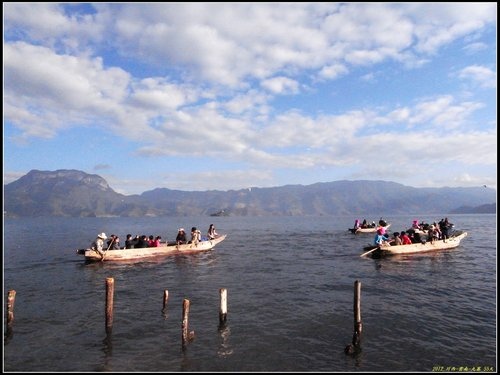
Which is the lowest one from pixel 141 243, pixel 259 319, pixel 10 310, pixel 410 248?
pixel 259 319

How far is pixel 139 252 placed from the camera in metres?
38.0

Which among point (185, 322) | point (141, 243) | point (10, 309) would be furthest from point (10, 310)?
point (141, 243)

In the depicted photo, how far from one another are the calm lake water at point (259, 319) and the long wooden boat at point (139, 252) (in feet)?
5.47

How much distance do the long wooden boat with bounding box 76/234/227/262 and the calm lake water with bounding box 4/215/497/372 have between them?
65.6 inches

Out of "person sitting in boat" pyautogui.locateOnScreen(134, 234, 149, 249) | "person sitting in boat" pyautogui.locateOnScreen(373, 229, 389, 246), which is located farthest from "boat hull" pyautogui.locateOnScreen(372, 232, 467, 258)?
"person sitting in boat" pyautogui.locateOnScreen(134, 234, 149, 249)

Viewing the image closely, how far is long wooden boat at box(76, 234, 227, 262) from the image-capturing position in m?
35.7

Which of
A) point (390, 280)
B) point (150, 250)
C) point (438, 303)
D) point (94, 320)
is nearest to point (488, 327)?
point (438, 303)

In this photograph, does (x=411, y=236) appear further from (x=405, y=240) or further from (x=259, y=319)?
(x=259, y=319)

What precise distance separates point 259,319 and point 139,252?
22150 millimetres

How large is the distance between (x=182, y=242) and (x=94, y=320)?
23.4 metres

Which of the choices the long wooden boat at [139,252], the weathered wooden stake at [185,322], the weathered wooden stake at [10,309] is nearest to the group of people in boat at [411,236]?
the long wooden boat at [139,252]

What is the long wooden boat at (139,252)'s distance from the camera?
117 ft

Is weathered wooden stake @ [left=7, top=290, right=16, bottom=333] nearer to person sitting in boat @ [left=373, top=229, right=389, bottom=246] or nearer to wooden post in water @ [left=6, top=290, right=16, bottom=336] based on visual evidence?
wooden post in water @ [left=6, top=290, right=16, bottom=336]

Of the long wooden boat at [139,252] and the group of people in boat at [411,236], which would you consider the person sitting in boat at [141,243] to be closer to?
the long wooden boat at [139,252]
